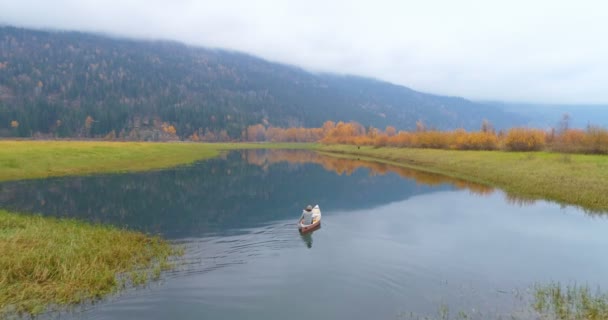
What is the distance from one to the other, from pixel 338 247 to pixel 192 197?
27.8m

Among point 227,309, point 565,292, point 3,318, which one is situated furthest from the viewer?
point 565,292

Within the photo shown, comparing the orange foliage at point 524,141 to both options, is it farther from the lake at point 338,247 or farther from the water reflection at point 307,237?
the water reflection at point 307,237

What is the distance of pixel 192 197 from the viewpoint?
50.8 m

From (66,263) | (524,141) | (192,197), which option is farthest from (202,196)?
(524,141)

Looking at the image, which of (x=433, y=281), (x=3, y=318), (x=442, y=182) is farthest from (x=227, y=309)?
(x=442, y=182)

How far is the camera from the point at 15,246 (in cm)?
2155

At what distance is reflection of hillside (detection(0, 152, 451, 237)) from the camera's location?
124 feet

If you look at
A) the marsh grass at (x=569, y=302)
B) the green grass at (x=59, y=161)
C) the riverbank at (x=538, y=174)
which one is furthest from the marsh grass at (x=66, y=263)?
the riverbank at (x=538, y=174)

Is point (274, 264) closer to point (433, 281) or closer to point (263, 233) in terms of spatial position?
point (263, 233)

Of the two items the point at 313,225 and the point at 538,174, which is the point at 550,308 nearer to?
the point at 313,225

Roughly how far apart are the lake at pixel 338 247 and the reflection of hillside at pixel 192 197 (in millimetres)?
250

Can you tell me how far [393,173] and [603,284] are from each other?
62.1 m

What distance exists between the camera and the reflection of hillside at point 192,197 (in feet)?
124

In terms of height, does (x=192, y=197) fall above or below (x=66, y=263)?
below
